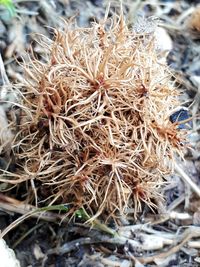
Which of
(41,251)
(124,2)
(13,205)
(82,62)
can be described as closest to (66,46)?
(82,62)

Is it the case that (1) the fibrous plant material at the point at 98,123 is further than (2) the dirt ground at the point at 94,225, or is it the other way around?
(2) the dirt ground at the point at 94,225

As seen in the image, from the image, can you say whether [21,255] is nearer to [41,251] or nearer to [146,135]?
[41,251]

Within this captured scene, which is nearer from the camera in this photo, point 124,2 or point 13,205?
point 13,205

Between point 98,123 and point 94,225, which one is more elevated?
point 98,123

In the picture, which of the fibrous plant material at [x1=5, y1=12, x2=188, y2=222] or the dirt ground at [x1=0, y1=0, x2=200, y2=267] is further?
the dirt ground at [x1=0, y1=0, x2=200, y2=267]
